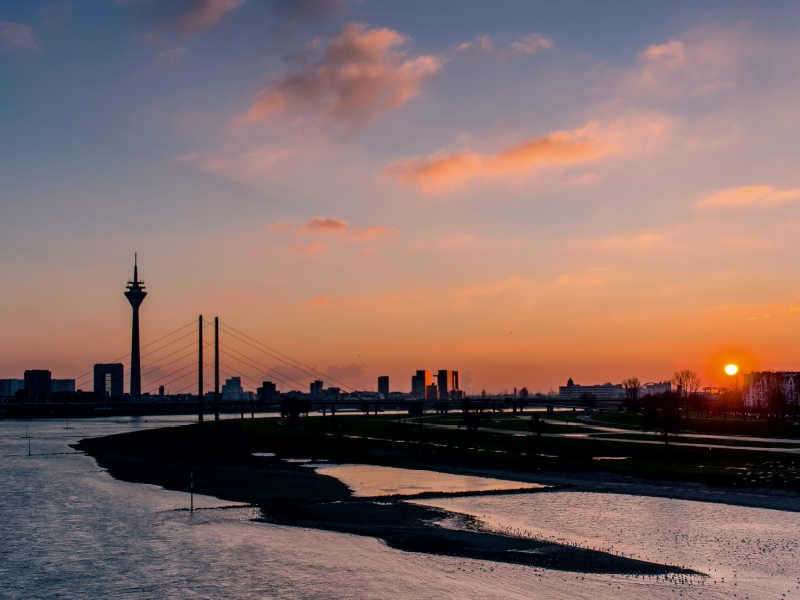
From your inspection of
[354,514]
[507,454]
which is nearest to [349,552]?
[354,514]

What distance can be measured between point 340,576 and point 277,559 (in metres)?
3.66

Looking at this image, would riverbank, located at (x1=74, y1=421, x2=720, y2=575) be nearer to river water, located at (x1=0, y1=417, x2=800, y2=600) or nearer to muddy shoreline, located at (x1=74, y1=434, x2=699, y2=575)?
muddy shoreline, located at (x1=74, y1=434, x2=699, y2=575)

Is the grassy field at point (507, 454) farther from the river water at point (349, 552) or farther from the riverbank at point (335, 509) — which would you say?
the river water at point (349, 552)

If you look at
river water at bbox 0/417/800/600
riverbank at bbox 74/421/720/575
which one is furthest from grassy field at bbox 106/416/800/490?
river water at bbox 0/417/800/600

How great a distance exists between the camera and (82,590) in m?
24.1

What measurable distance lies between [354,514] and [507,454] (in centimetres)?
3359

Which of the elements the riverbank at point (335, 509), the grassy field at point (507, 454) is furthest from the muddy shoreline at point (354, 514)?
the grassy field at point (507, 454)

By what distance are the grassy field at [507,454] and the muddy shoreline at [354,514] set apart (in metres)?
7.69

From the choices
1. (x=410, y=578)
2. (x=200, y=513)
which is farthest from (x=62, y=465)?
(x=410, y=578)

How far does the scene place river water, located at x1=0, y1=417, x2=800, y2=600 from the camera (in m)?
24.0

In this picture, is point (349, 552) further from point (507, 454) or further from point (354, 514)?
point (507, 454)

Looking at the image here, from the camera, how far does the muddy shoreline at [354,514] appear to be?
27.7m

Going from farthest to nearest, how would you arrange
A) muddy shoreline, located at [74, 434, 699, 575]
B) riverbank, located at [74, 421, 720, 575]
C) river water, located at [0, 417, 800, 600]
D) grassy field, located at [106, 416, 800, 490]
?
→ grassy field, located at [106, 416, 800, 490], riverbank, located at [74, 421, 720, 575], muddy shoreline, located at [74, 434, 699, 575], river water, located at [0, 417, 800, 600]

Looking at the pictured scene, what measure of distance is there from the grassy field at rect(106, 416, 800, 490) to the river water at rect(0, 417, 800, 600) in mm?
11846
